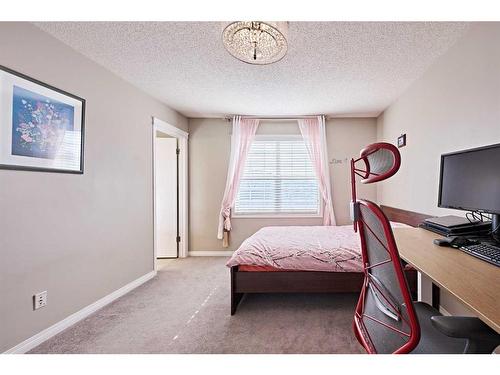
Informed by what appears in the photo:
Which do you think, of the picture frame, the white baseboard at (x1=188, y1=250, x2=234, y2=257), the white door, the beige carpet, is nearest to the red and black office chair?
the beige carpet

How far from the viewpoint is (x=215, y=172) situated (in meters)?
4.12

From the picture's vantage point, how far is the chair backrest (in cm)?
70

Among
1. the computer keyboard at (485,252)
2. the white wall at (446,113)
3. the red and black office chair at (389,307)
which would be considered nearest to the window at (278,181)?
the white wall at (446,113)

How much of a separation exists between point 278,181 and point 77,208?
2872mm

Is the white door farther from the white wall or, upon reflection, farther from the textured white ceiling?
the white wall

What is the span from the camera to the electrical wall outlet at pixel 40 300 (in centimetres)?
174

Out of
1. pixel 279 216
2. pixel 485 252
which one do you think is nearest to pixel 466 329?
pixel 485 252

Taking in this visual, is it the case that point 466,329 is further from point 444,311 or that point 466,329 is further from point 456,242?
point 444,311

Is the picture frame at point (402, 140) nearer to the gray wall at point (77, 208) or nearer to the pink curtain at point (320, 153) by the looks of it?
the pink curtain at point (320, 153)

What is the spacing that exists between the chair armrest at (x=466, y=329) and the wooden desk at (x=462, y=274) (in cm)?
7

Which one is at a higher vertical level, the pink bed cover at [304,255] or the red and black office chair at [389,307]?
the red and black office chair at [389,307]

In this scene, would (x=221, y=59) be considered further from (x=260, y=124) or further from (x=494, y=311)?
(x=494, y=311)

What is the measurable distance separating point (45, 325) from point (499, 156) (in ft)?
10.4

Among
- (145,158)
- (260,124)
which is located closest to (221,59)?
(145,158)
